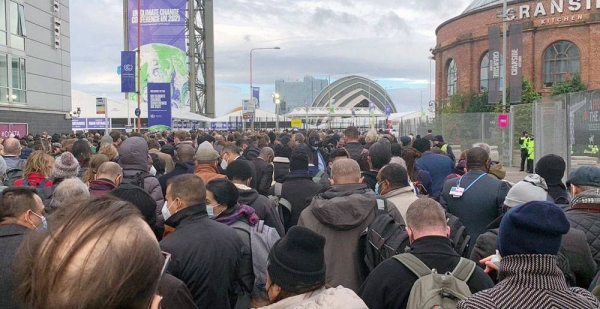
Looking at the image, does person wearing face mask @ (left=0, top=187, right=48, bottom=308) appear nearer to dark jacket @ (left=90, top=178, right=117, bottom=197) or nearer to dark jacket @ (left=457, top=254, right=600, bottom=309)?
dark jacket @ (left=90, top=178, right=117, bottom=197)

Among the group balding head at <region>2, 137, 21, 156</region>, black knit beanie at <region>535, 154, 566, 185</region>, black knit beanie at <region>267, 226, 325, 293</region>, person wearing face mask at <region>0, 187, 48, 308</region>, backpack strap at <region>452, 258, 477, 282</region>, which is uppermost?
balding head at <region>2, 137, 21, 156</region>

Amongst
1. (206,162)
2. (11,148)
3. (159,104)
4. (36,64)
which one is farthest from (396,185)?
(36,64)

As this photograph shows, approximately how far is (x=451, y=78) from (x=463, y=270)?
55.0 meters

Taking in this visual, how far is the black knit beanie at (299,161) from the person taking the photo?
7480 mm

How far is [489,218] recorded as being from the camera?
6.58 metres

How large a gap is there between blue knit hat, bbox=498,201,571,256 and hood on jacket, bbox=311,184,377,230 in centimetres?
233

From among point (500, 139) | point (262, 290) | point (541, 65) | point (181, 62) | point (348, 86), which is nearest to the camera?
point (262, 290)

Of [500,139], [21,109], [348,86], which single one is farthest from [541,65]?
[348,86]

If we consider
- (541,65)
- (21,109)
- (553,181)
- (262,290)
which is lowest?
(262,290)

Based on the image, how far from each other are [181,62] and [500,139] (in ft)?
175

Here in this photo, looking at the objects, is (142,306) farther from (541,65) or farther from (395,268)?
(541,65)

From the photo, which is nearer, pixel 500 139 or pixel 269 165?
pixel 269 165

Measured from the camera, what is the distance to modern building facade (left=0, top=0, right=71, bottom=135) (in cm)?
2973

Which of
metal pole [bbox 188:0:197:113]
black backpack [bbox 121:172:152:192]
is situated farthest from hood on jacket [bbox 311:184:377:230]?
metal pole [bbox 188:0:197:113]
